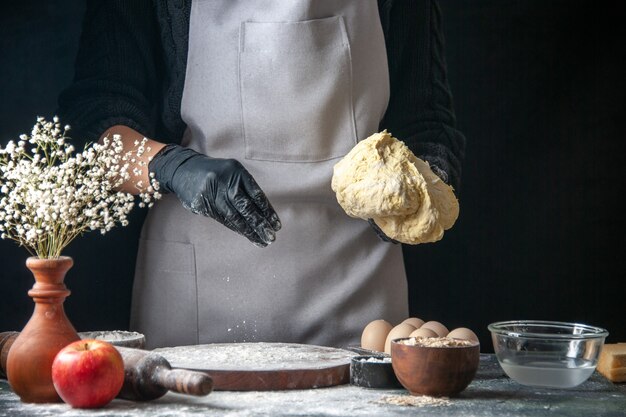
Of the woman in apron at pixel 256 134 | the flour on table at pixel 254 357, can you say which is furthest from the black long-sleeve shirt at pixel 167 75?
the flour on table at pixel 254 357

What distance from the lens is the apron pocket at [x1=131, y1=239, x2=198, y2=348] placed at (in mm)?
2535

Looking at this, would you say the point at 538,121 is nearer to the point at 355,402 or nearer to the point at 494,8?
the point at 494,8

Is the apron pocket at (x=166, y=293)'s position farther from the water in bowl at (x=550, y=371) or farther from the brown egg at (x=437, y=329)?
the water in bowl at (x=550, y=371)

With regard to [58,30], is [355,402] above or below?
below

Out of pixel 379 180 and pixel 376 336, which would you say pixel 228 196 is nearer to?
pixel 379 180

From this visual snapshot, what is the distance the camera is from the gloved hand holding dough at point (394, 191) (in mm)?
2066

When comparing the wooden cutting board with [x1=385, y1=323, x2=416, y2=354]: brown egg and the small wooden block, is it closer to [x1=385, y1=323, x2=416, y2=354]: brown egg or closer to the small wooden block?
[x1=385, y1=323, x2=416, y2=354]: brown egg

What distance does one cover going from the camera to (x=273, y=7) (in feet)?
8.23

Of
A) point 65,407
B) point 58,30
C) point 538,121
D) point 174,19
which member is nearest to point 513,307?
point 538,121

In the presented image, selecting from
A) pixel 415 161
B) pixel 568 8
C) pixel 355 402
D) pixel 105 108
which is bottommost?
pixel 355 402

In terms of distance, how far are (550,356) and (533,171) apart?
5.33ft

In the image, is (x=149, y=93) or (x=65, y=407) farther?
(x=149, y=93)

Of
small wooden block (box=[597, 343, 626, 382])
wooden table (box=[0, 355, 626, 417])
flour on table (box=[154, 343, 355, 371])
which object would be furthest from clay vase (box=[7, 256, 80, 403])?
small wooden block (box=[597, 343, 626, 382])

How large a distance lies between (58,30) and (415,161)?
4.68 feet
